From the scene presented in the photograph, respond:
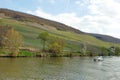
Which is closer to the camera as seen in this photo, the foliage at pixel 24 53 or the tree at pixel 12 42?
the tree at pixel 12 42

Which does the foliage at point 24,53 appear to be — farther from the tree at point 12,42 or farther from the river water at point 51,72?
the river water at point 51,72

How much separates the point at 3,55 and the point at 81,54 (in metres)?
70.0

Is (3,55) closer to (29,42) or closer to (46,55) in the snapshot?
(46,55)

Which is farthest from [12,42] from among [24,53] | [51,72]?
[51,72]

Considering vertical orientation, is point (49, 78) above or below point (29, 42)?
below

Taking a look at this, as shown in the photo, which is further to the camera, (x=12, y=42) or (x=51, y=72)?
(x=12, y=42)

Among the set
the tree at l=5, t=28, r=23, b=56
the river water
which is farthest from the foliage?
the river water

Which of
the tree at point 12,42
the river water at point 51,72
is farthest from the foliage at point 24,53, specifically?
the river water at point 51,72

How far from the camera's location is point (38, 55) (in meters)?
148

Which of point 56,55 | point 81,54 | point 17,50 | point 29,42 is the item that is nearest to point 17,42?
point 17,50

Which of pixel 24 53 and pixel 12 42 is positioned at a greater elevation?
pixel 12 42

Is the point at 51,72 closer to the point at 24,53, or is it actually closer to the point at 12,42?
the point at 12,42

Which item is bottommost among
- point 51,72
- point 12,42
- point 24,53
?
point 51,72

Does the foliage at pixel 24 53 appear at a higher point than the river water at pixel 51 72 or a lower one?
higher
